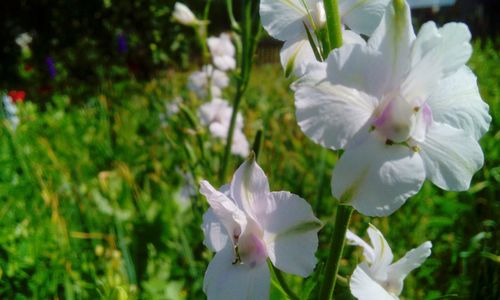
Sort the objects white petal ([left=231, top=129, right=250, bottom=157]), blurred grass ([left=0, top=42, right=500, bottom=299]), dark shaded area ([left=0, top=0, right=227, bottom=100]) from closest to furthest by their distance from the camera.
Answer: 1. blurred grass ([left=0, top=42, right=500, bottom=299])
2. white petal ([left=231, top=129, right=250, bottom=157])
3. dark shaded area ([left=0, top=0, right=227, bottom=100])

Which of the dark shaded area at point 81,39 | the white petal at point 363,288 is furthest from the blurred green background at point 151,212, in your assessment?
the dark shaded area at point 81,39

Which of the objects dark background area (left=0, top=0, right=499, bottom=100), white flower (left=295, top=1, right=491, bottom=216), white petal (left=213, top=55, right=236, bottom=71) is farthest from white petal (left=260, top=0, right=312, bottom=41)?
dark background area (left=0, top=0, right=499, bottom=100)

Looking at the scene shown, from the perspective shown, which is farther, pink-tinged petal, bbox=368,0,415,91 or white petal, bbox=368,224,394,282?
white petal, bbox=368,224,394,282

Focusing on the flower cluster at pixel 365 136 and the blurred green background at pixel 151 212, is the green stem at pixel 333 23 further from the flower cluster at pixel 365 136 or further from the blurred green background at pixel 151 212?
the blurred green background at pixel 151 212

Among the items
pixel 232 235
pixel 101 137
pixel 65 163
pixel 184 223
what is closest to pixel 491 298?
pixel 232 235

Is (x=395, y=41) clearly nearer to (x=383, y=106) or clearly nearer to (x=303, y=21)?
(x=383, y=106)

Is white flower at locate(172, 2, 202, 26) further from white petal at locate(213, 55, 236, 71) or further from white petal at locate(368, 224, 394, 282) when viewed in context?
white petal at locate(368, 224, 394, 282)

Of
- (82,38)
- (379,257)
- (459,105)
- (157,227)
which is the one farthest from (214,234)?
(82,38)

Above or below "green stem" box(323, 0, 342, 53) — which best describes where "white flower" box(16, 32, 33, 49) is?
below
